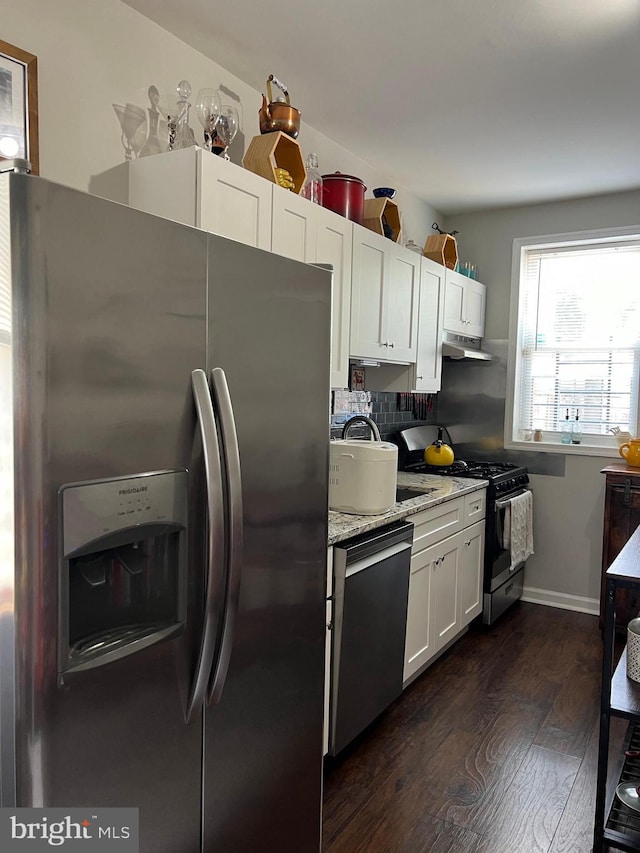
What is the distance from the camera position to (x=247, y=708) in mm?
1482

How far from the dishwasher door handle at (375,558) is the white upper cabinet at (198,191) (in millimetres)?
1244

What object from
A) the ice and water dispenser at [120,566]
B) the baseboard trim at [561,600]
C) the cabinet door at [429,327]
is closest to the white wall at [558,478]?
the baseboard trim at [561,600]

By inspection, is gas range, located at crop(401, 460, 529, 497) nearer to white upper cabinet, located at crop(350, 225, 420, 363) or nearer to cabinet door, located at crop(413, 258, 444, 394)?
cabinet door, located at crop(413, 258, 444, 394)

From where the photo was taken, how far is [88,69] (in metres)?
1.99

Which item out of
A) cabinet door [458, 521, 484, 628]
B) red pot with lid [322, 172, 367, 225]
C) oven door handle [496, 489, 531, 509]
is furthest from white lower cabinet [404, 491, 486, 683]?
red pot with lid [322, 172, 367, 225]

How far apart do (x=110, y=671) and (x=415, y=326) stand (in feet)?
8.98

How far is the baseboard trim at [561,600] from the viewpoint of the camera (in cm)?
423

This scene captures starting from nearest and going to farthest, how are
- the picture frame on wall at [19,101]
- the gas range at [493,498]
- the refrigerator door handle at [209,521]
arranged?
the refrigerator door handle at [209,521]
the picture frame on wall at [19,101]
the gas range at [493,498]

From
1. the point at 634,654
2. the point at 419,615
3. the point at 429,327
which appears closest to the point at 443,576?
the point at 419,615

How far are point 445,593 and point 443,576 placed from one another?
0.11m

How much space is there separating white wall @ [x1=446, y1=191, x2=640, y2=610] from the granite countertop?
93 centimetres

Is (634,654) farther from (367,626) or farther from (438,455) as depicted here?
(438,455)

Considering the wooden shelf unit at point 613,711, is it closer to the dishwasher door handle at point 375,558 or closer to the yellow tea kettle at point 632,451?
the dishwasher door handle at point 375,558

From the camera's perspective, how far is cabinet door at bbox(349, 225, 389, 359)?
2871 millimetres
